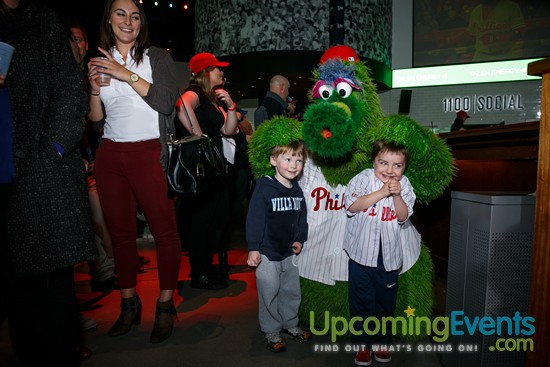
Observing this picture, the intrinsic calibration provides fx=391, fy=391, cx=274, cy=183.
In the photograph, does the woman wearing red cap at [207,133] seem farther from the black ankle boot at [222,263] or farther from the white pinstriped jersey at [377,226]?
the white pinstriped jersey at [377,226]

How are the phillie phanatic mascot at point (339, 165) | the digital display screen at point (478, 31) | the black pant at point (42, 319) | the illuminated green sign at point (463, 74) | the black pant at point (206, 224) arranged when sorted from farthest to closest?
1. the illuminated green sign at point (463, 74)
2. the digital display screen at point (478, 31)
3. the black pant at point (206, 224)
4. the phillie phanatic mascot at point (339, 165)
5. the black pant at point (42, 319)

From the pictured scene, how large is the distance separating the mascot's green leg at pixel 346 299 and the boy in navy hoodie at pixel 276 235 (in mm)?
117

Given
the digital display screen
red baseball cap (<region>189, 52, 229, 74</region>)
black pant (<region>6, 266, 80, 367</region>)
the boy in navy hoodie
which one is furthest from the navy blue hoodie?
the digital display screen

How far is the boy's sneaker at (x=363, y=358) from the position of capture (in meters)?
1.93

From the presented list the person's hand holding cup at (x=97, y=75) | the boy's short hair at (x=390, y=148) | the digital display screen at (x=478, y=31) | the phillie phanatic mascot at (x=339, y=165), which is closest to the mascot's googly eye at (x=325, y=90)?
the phillie phanatic mascot at (x=339, y=165)

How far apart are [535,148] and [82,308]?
303cm

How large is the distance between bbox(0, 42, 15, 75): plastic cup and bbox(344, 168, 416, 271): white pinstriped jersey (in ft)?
4.89

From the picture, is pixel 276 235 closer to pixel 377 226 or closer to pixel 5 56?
pixel 377 226

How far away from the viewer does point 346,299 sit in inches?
85.0

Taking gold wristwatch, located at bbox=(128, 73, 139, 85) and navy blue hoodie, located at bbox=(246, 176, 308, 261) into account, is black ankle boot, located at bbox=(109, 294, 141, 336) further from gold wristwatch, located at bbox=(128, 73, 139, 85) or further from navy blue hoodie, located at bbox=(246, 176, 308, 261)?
gold wristwatch, located at bbox=(128, 73, 139, 85)

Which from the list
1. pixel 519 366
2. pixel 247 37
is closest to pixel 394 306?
pixel 519 366

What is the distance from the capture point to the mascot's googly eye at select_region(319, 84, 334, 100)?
1.95 m

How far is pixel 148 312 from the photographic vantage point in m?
2.57

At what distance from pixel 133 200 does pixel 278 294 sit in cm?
96
